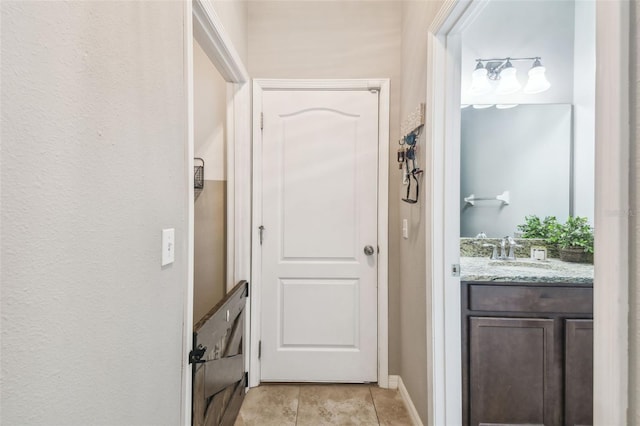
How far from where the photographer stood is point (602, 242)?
0.61 metres

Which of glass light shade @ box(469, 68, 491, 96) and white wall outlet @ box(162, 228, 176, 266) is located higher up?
glass light shade @ box(469, 68, 491, 96)

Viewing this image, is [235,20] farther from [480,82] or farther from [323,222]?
[480,82]

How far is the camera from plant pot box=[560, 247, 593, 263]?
6.16ft

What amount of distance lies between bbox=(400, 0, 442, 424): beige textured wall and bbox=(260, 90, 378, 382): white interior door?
9.4 inches

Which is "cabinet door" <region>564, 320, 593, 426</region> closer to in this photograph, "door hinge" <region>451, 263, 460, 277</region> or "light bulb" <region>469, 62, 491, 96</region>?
"door hinge" <region>451, 263, 460, 277</region>

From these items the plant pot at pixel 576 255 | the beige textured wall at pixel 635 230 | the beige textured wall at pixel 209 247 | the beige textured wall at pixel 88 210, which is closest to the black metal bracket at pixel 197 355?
the beige textured wall at pixel 88 210

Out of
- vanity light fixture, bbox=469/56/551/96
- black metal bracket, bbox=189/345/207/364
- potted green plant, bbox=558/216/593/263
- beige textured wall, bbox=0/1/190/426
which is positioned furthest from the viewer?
vanity light fixture, bbox=469/56/551/96

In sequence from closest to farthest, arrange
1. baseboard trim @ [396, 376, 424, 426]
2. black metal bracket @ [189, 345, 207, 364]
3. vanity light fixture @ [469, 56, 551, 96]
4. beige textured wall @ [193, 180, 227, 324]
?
black metal bracket @ [189, 345, 207, 364], baseboard trim @ [396, 376, 424, 426], beige textured wall @ [193, 180, 227, 324], vanity light fixture @ [469, 56, 551, 96]

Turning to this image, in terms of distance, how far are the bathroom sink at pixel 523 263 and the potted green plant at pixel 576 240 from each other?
0.45 ft

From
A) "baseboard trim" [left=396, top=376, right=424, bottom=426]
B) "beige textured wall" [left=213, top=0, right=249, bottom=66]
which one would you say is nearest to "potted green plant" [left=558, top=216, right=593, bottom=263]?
"baseboard trim" [left=396, top=376, right=424, bottom=426]

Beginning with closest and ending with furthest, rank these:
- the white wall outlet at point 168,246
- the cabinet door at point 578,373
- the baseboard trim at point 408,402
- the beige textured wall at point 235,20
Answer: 1. the white wall outlet at point 168,246
2. the cabinet door at point 578,373
3. the beige textured wall at point 235,20
4. the baseboard trim at point 408,402

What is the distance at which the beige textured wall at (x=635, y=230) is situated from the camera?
56 cm

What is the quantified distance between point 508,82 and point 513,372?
6.11 feet

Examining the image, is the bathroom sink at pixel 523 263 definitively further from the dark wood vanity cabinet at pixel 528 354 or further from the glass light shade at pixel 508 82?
the glass light shade at pixel 508 82
